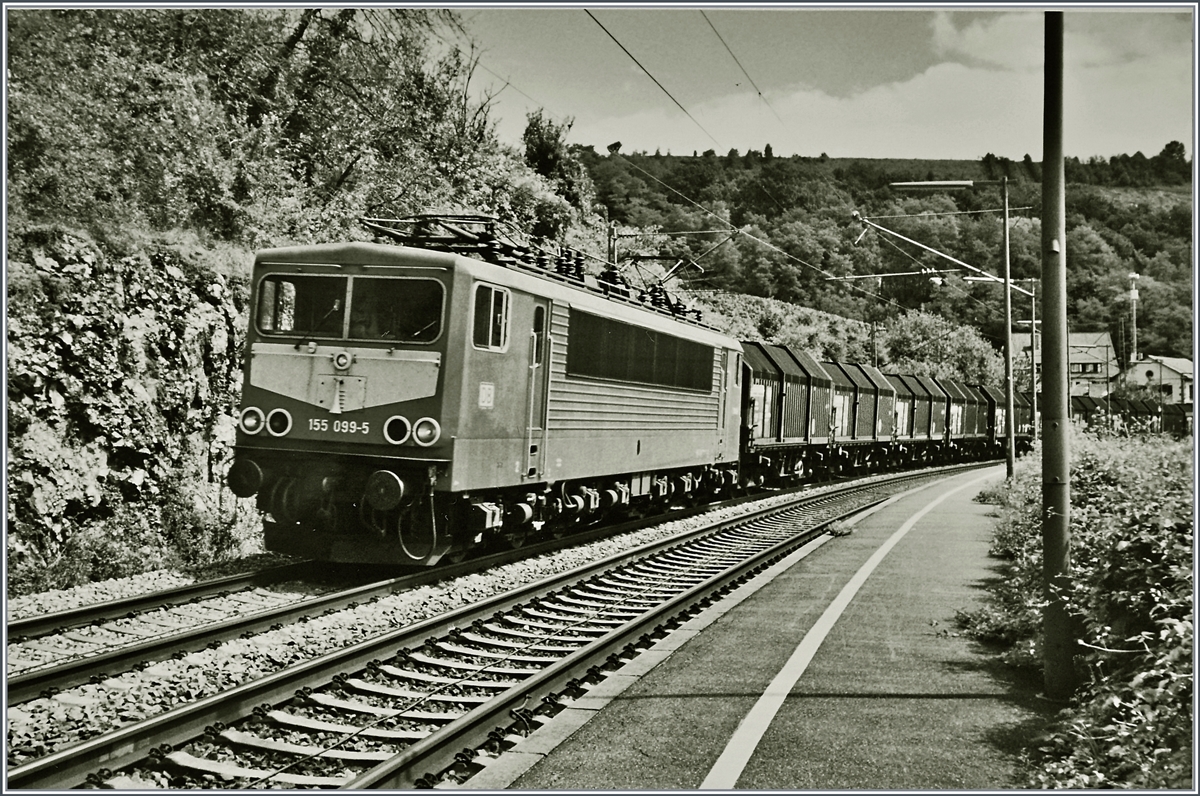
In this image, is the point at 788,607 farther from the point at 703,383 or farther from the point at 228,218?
the point at 228,218

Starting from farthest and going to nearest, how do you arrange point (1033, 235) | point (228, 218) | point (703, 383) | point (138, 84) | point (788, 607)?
point (1033, 235)
point (703, 383)
point (228, 218)
point (138, 84)
point (788, 607)

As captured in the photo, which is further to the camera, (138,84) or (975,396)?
(975,396)

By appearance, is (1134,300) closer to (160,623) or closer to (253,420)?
(253,420)

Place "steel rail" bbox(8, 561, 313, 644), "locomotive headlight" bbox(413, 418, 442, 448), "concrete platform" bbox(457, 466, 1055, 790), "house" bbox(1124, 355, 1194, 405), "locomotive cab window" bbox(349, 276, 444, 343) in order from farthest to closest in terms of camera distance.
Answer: "house" bbox(1124, 355, 1194, 405)
"locomotive cab window" bbox(349, 276, 444, 343)
"locomotive headlight" bbox(413, 418, 442, 448)
"steel rail" bbox(8, 561, 313, 644)
"concrete platform" bbox(457, 466, 1055, 790)

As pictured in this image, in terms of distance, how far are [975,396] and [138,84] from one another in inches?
1579

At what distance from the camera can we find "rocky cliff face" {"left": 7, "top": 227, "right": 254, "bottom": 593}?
10.2 metres

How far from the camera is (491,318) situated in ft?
35.1

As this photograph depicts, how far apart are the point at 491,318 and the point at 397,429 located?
1.53 meters

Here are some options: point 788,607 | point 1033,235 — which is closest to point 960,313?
point 1033,235

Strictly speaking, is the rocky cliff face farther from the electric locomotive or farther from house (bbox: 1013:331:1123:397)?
house (bbox: 1013:331:1123:397)

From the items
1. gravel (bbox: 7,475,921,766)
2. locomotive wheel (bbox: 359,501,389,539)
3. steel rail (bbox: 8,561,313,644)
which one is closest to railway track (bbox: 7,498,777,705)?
steel rail (bbox: 8,561,313,644)

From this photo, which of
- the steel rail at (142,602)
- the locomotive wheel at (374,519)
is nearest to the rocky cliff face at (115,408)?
the steel rail at (142,602)

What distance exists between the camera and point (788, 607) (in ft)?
30.5

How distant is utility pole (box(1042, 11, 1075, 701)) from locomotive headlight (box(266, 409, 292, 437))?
275 inches
